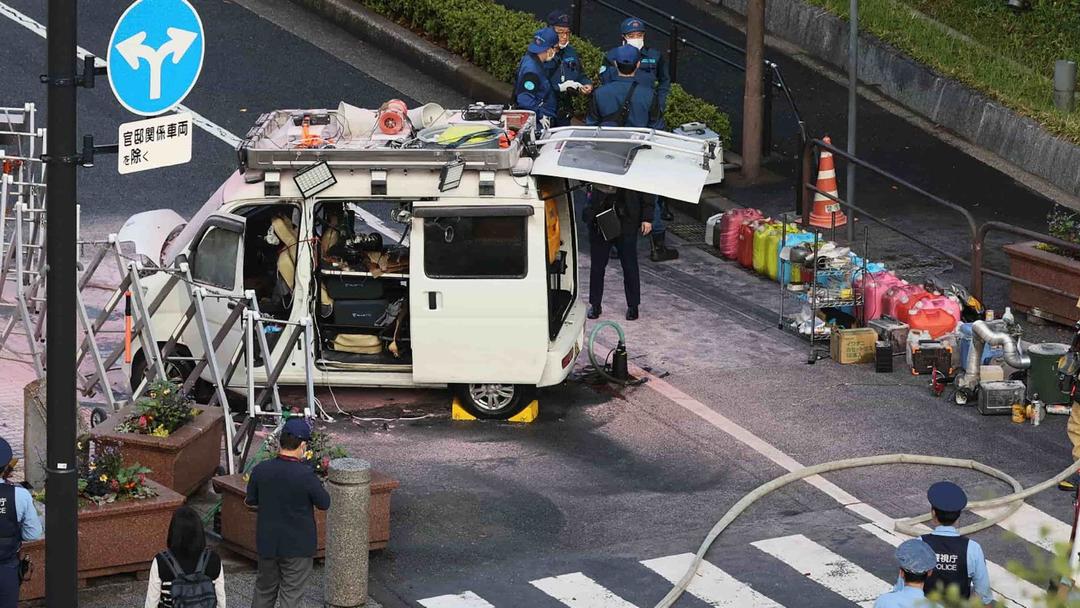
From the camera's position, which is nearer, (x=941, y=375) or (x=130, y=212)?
(x=941, y=375)

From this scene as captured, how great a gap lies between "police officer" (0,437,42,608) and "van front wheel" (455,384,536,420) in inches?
192

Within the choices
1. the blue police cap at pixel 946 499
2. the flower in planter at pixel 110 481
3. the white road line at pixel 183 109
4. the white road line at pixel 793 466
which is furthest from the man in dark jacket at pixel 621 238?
the blue police cap at pixel 946 499

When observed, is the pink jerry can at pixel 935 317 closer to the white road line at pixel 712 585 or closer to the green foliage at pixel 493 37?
the white road line at pixel 712 585

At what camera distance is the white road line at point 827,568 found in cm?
1264

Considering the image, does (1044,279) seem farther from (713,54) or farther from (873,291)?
(713,54)

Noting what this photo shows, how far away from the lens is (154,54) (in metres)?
11.1

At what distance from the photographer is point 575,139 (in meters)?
15.6

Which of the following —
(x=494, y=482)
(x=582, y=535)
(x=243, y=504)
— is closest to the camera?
(x=243, y=504)

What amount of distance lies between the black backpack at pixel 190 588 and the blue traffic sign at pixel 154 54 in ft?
8.89

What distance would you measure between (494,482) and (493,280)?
1678 mm

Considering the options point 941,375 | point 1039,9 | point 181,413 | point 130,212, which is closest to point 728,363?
point 941,375

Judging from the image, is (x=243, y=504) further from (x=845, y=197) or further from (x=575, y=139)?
(x=845, y=197)

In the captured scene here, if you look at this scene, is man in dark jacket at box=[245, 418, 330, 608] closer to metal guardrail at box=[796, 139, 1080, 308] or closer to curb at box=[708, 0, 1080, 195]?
metal guardrail at box=[796, 139, 1080, 308]

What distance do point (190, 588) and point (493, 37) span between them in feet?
45.6
